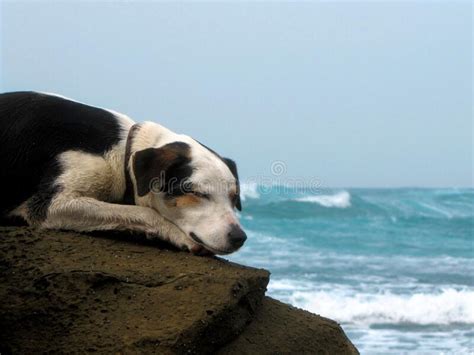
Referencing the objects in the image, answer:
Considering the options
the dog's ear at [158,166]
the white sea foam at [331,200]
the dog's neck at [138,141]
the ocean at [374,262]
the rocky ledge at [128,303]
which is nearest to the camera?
the rocky ledge at [128,303]

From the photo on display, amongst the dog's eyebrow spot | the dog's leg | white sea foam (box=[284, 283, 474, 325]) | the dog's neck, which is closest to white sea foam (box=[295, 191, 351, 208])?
white sea foam (box=[284, 283, 474, 325])

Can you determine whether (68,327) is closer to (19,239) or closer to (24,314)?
(24,314)

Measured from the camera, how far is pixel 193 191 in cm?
502

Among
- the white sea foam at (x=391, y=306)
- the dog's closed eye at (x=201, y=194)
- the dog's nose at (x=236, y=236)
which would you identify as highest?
the dog's closed eye at (x=201, y=194)

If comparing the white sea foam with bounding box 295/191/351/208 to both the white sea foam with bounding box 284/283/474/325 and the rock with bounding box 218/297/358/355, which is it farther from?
the rock with bounding box 218/297/358/355

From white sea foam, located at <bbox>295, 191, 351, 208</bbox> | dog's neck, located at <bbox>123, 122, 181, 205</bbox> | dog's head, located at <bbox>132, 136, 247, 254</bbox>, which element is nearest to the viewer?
dog's head, located at <bbox>132, 136, 247, 254</bbox>

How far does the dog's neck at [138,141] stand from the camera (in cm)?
535

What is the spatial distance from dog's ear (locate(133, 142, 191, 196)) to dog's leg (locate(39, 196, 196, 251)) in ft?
0.52

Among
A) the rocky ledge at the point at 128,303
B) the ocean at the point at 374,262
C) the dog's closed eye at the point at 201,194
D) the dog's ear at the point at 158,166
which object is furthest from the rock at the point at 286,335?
the ocean at the point at 374,262

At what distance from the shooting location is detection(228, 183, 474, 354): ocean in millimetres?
12727

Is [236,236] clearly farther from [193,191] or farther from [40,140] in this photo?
[40,140]

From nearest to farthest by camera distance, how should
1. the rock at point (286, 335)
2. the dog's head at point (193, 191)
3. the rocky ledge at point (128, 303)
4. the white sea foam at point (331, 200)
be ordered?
the rocky ledge at point (128, 303), the rock at point (286, 335), the dog's head at point (193, 191), the white sea foam at point (331, 200)

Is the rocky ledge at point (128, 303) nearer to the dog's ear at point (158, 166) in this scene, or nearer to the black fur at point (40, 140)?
the black fur at point (40, 140)

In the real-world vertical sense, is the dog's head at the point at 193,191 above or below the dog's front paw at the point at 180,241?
above
